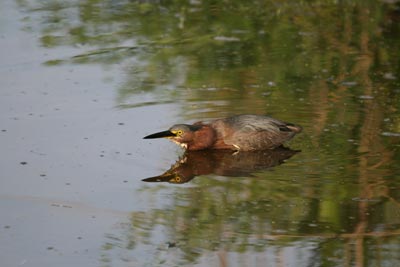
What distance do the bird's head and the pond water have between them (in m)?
0.11

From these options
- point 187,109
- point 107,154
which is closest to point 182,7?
point 187,109

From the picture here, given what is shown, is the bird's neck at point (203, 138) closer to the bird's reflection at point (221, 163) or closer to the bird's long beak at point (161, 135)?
the bird's reflection at point (221, 163)

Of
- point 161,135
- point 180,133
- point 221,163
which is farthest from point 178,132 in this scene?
point 221,163

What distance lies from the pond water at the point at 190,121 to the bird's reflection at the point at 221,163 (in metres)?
0.02

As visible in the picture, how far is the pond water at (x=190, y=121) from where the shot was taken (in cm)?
593

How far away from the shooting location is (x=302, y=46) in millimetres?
10195

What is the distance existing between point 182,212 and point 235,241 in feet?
1.78

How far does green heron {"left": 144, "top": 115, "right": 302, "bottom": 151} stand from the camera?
7582 mm

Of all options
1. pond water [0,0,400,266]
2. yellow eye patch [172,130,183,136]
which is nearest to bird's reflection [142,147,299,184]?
pond water [0,0,400,266]

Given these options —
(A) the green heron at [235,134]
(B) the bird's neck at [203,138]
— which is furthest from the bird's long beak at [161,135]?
(B) the bird's neck at [203,138]

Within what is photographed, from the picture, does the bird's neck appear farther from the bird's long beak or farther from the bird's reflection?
the bird's long beak

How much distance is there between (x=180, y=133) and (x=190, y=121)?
566mm

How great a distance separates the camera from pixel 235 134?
765 centimetres

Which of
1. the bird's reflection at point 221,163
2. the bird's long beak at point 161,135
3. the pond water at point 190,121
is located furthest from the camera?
the bird's long beak at point 161,135
